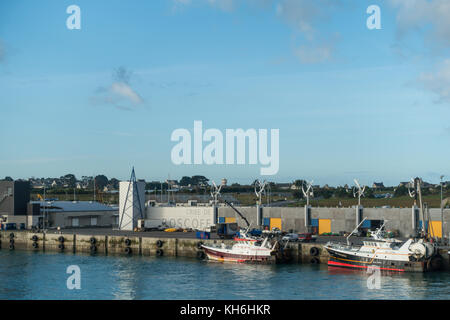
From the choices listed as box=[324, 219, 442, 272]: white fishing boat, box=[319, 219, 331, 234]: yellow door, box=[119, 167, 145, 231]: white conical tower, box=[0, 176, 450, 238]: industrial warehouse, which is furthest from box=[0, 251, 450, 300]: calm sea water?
box=[119, 167, 145, 231]: white conical tower

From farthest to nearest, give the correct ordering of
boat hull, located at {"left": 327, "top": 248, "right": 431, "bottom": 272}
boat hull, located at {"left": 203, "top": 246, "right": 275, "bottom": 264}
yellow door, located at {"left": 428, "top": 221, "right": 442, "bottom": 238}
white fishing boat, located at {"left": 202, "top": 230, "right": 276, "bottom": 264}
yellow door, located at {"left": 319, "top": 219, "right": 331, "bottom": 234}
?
yellow door, located at {"left": 319, "top": 219, "right": 331, "bottom": 234}, yellow door, located at {"left": 428, "top": 221, "right": 442, "bottom": 238}, white fishing boat, located at {"left": 202, "top": 230, "right": 276, "bottom": 264}, boat hull, located at {"left": 203, "top": 246, "right": 275, "bottom": 264}, boat hull, located at {"left": 327, "top": 248, "right": 431, "bottom": 272}

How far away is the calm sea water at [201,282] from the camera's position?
51.4 meters

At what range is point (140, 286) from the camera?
55.9 meters

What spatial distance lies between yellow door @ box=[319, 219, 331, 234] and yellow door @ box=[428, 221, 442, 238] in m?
14.5

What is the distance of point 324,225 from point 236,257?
20.1 metres

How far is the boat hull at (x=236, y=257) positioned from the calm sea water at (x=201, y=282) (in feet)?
5.22

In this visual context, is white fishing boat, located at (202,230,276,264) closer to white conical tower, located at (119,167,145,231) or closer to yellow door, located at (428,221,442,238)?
yellow door, located at (428,221,442,238)

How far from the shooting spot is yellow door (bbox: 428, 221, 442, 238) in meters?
78.4

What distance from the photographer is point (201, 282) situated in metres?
57.6

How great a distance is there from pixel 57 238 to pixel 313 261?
1620 inches

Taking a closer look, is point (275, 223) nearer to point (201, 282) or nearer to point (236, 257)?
point (236, 257)

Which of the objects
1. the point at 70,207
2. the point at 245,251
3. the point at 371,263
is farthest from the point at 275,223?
the point at 70,207

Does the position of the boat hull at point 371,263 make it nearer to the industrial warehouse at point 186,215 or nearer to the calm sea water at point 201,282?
the calm sea water at point 201,282
